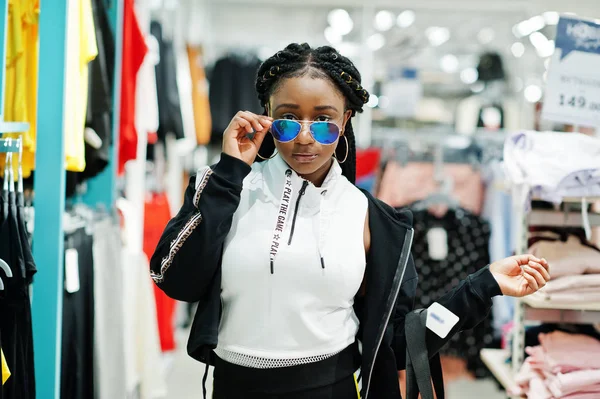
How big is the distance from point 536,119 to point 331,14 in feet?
9.87

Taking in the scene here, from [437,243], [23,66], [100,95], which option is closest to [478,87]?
[437,243]

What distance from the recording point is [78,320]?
2.36 metres

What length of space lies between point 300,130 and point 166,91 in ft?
10.6

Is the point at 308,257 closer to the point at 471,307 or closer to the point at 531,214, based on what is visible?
the point at 471,307

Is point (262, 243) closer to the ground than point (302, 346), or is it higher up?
higher up

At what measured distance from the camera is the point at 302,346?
4.79 ft

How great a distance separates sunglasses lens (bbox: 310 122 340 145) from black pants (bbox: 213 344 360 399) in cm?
53

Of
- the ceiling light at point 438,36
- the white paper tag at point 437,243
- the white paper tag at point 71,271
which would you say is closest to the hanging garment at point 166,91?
the white paper tag at point 437,243

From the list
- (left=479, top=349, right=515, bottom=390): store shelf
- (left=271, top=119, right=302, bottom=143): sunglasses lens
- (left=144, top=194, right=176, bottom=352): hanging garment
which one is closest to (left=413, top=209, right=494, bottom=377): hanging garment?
(left=479, top=349, right=515, bottom=390): store shelf

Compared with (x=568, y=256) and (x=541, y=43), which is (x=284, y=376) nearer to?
(x=568, y=256)

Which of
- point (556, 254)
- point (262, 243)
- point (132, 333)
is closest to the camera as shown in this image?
point (262, 243)

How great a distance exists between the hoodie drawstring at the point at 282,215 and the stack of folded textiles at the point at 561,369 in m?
1.17

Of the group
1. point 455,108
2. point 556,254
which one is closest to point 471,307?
point 556,254

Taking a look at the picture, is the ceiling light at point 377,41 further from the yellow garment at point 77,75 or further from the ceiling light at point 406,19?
the yellow garment at point 77,75
